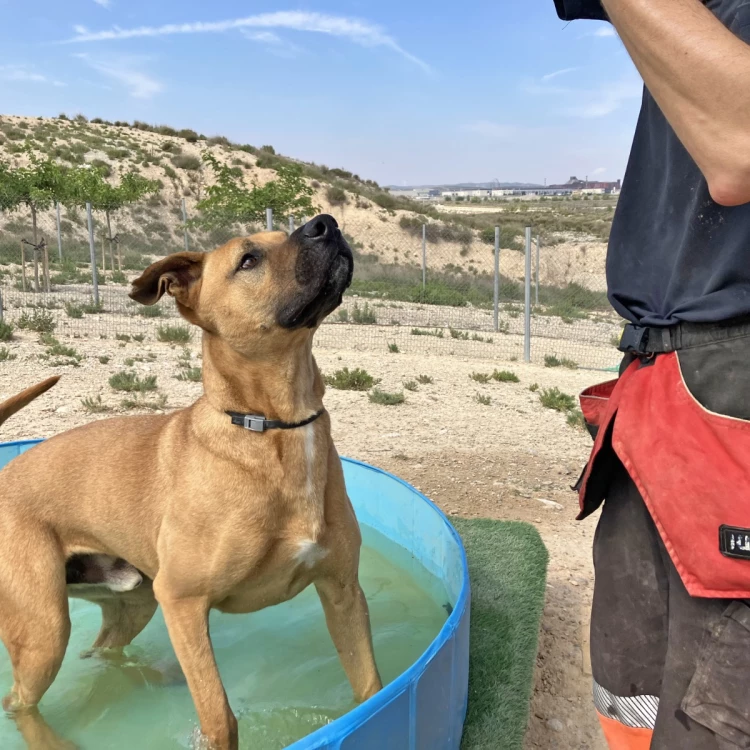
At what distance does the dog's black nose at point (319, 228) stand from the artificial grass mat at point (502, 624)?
2.13 m

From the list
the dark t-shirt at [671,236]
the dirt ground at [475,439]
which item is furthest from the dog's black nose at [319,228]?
the dirt ground at [475,439]

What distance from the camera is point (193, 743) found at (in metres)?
2.86

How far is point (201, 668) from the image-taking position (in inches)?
94.0

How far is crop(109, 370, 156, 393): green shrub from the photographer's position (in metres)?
7.50

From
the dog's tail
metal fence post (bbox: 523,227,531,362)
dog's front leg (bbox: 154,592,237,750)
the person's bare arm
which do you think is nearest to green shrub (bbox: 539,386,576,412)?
metal fence post (bbox: 523,227,531,362)

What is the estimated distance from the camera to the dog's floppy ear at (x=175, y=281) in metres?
2.62

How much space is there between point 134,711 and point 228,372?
1.92 meters

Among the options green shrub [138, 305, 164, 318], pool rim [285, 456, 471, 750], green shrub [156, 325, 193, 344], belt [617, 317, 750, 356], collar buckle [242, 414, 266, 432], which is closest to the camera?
belt [617, 317, 750, 356]

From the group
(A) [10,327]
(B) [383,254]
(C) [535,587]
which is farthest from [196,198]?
(C) [535,587]

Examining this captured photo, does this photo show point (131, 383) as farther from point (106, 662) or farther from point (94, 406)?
point (106, 662)

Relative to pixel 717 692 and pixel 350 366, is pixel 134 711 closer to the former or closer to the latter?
pixel 717 692

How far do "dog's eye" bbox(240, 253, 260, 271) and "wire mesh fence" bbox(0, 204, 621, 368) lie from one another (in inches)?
315

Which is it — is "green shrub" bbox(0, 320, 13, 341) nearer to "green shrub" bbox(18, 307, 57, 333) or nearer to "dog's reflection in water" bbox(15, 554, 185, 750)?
"green shrub" bbox(18, 307, 57, 333)

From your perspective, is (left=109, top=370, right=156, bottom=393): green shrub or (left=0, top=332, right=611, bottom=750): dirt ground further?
(left=109, top=370, right=156, bottom=393): green shrub
